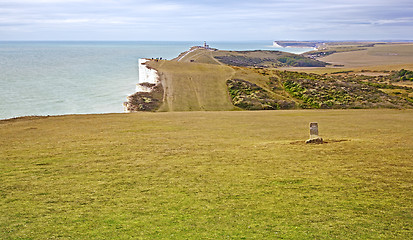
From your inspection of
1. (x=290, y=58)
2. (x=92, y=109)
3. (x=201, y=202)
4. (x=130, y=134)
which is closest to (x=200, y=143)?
(x=130, y=134)

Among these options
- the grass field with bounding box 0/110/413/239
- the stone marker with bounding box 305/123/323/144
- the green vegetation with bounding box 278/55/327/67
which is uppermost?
the green vegetation with bounding box 278/55/327/67

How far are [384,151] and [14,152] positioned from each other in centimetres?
1687

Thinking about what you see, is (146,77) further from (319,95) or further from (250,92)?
(319,95)

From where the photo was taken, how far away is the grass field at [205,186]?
9.52 meters

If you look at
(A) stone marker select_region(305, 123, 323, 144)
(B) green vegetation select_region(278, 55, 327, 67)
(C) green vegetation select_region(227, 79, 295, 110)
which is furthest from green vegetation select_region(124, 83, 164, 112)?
(B) green vegetation select_region(278, 55, 327, 67)

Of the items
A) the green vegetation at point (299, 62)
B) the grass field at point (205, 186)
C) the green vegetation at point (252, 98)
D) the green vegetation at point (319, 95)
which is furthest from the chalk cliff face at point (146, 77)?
the green vegetation at point (299, 62)

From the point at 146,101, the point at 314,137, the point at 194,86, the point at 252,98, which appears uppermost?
the point at 194,86

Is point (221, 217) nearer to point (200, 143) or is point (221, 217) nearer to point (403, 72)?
point (200, 143)

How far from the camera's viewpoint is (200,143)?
19266 millimetres

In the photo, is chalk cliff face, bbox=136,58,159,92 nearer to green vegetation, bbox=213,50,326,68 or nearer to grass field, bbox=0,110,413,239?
grass field, bbox=0,110,413,239

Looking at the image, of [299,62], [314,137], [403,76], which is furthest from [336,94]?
[299,62]

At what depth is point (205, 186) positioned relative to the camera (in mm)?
12617

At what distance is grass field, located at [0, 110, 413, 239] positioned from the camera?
952 centimetres

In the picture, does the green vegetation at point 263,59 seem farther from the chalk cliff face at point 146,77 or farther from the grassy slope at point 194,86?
the grassy slope at point 194,86
